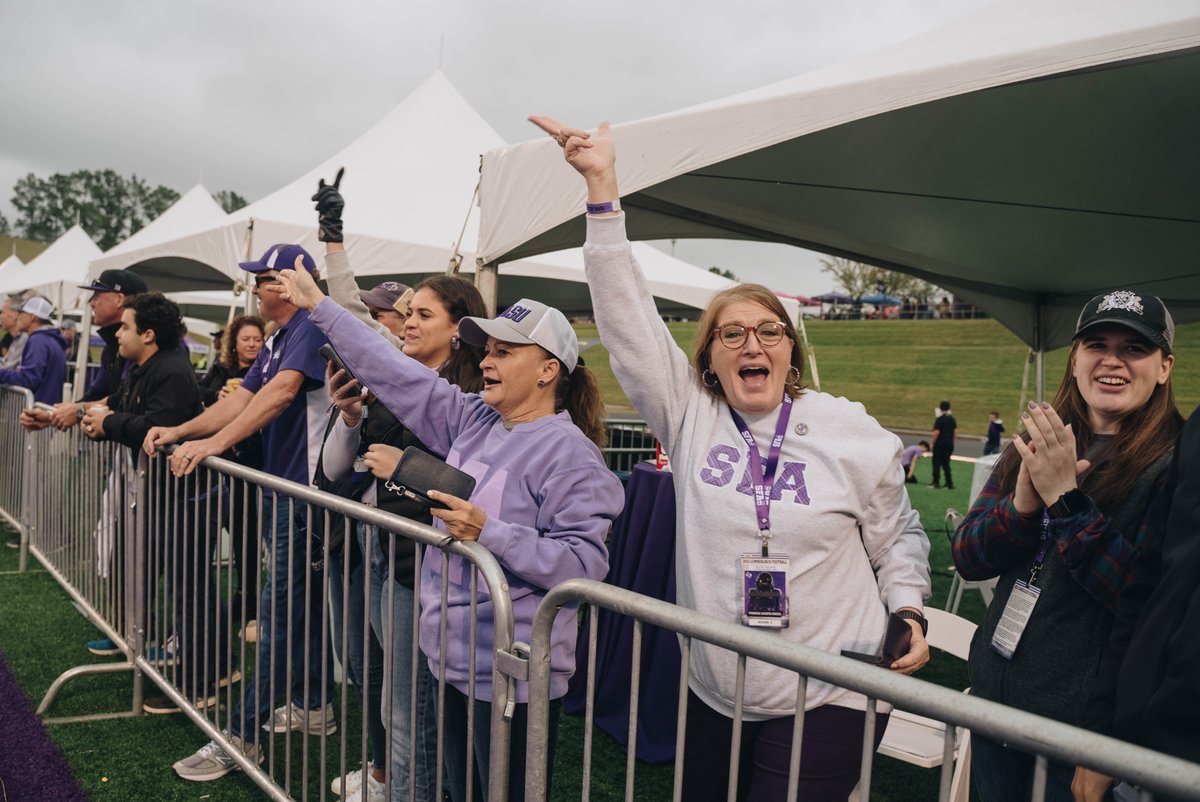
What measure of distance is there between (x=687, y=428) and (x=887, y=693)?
987mm

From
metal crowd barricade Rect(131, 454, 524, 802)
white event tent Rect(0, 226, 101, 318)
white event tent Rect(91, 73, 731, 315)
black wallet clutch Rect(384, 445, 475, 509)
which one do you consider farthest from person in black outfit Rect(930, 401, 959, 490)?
white event tent Rect(0, 226, 101, 318)

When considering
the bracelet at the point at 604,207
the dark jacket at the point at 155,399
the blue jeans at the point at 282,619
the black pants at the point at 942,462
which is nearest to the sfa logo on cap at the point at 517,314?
the bracelet at the point at 604,207

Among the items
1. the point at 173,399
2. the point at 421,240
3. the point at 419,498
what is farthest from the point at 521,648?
the point at 421,240

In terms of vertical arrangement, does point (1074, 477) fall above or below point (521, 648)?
above

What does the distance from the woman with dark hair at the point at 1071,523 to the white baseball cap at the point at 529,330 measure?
1146mm

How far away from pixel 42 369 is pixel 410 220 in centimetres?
353

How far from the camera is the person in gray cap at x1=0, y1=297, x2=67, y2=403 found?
6.91m

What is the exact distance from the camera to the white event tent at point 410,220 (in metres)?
7.73

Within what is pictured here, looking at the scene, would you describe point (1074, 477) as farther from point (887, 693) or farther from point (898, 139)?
point (898, 139)

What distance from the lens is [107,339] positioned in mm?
5219

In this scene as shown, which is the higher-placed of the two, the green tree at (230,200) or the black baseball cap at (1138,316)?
the green tree at (230,200)

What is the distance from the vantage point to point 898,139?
3.62 metres

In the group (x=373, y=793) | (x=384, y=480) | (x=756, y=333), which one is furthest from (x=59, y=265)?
(x=756, y=333)

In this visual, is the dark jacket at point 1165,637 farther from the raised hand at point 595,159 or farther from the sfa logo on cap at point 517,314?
the sfa logo on cap at point 517,314
